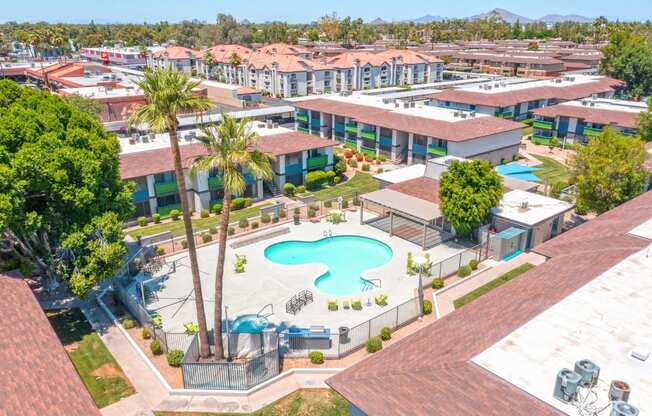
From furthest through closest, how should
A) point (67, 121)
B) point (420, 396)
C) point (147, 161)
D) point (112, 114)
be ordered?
point (112, 114), point (147, 161), point (67, 121), point (420, 396)

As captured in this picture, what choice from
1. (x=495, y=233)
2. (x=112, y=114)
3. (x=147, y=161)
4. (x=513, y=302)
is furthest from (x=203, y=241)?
(x=112, y=114)

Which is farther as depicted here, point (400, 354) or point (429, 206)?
point (429, 206)

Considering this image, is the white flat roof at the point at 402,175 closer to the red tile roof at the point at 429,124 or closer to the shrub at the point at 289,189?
the red tile roof at the point at 429,124

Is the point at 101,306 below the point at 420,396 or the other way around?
below

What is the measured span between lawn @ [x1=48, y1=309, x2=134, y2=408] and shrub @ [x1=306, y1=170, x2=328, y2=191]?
27.9 metres

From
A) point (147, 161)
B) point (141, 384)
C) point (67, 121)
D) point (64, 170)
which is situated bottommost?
point (141, 384)

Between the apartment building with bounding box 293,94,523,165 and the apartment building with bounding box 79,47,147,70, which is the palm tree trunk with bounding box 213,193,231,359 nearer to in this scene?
the apartment building with bounding box 293,94,523,165

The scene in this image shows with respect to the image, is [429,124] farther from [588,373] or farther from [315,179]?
[588,373]

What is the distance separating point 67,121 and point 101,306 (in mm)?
12157

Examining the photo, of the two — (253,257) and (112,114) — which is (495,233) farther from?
(112,114)

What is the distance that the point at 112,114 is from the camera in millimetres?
76375

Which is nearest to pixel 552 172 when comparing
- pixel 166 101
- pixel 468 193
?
pixel 468 193

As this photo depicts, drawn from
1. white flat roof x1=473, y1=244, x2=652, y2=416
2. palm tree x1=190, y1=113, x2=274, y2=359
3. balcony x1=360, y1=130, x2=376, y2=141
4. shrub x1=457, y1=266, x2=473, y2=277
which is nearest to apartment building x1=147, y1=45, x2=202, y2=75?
balcony x1=360, y1=130, x2=376, y2=141

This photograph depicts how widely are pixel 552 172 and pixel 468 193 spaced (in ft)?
90.6
